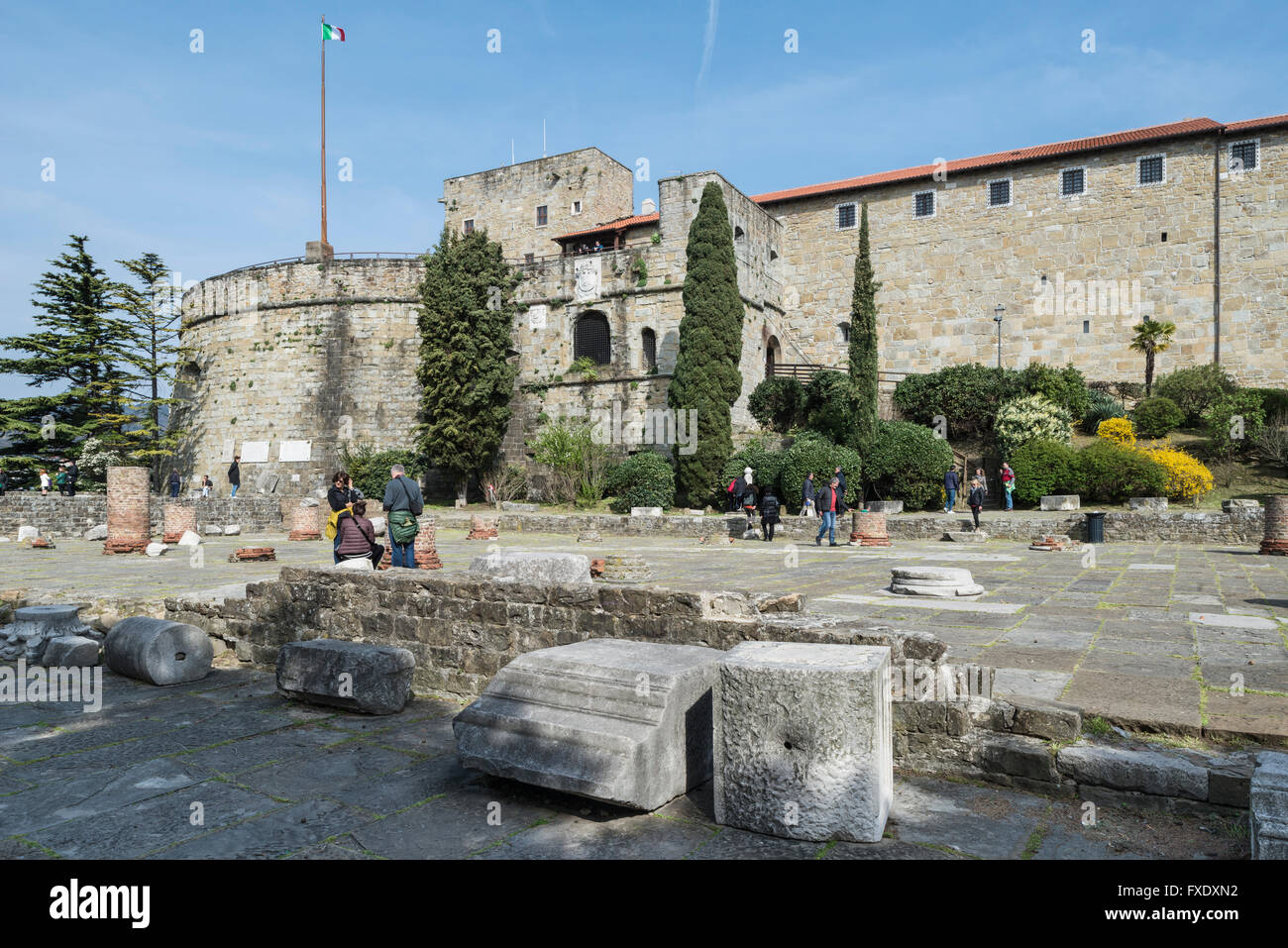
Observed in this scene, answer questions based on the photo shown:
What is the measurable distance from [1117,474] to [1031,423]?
152 inches

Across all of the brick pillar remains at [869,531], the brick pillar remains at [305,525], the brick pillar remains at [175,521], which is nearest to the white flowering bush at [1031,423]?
the brick pillar remains at [869,531]

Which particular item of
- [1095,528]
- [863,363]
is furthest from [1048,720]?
[863,363]

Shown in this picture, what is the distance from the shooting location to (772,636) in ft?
13.4

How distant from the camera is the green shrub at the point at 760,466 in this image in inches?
888

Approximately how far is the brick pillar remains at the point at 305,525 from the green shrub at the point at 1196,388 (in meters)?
25.3

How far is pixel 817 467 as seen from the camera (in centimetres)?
2166

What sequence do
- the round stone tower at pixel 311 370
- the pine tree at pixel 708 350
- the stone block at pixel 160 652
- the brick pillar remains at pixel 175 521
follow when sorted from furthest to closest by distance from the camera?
1. the round stone tower at pixel 311 370
2. the pine tree at pixel 708 350
3. the brick pillar remains at pixel 175 521
4. the stone block at pixel 160 652

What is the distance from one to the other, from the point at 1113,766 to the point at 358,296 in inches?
1303

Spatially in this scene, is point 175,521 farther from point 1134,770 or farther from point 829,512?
point 1134,770

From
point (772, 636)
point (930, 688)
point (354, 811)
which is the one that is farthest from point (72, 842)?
point (930, 688)

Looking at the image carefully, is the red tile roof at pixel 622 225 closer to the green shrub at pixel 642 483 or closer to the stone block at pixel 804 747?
the green shrub at pixel 642 483

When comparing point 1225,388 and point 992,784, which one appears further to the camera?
point 1225,388
